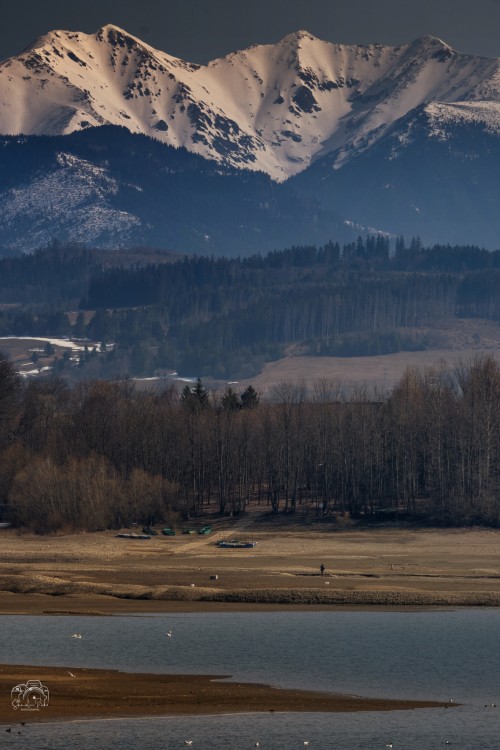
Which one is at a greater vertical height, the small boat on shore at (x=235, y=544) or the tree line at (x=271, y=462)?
the tree line at (x=271, y=462)

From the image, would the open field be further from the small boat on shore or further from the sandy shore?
the sandy shore

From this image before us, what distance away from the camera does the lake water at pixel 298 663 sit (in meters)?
54.0

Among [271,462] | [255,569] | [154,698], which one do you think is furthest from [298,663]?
[271,462]

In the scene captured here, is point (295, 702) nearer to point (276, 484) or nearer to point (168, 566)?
point (168, 566)

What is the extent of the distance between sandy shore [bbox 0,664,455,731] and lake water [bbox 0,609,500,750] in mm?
1046

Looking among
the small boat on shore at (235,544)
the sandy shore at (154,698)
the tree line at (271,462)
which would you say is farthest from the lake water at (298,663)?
the tree line at (271,462)

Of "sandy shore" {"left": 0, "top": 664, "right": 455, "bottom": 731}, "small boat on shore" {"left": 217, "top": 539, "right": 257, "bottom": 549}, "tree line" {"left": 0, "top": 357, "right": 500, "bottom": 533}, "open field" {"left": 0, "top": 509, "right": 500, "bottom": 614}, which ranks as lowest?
"sandy shore" {"left": 0, "top": 664, "right": 455, "bottom": 731}

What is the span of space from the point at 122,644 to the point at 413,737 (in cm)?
1941

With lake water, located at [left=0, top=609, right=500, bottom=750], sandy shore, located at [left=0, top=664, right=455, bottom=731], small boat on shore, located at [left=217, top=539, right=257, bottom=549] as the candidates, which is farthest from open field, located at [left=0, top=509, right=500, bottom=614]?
sandy shore, located at [left=0, top=664, right=455, bottom=731]

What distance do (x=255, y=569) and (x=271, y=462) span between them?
4496cm

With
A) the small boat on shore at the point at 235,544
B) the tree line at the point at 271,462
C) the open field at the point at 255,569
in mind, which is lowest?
the open field at the point at 255,569

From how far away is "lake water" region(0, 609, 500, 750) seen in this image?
54.0 m

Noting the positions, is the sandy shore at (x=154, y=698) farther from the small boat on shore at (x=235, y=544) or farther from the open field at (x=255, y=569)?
the small boat on shore at (x=235, y=544)

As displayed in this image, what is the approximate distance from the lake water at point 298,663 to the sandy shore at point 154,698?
105cm
